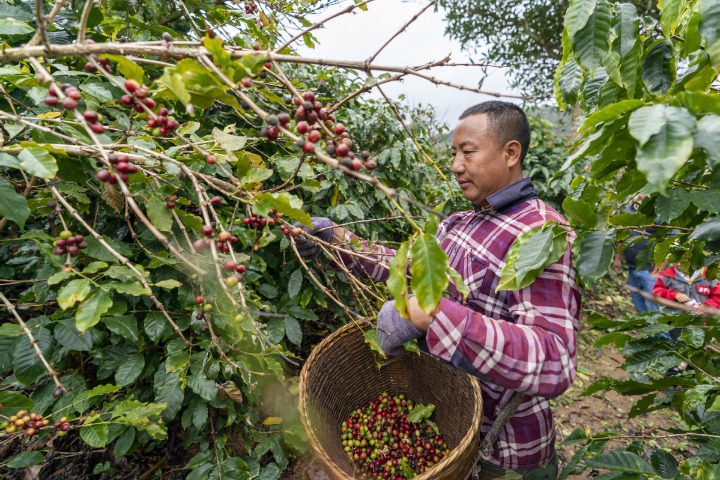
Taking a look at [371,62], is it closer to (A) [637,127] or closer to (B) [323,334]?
(A) [637,127]

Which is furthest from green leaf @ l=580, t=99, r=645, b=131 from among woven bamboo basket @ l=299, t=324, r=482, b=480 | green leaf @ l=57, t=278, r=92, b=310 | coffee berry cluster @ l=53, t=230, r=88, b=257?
coffee berry cluster @ l=53, t=230, r=88, b=257

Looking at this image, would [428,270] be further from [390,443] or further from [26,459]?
[390,443]

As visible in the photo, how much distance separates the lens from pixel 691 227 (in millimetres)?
1188

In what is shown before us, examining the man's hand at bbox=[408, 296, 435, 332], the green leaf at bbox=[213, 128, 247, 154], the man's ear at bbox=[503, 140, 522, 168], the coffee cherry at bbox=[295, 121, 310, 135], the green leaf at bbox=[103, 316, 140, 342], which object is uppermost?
the man's ear at bbox=[503, 140, 522, 168]

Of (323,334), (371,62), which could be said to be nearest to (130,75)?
(371,62)

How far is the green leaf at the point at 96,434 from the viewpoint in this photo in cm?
125

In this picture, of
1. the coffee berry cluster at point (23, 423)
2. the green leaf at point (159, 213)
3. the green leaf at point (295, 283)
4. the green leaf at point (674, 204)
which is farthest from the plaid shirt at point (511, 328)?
the coffee berry cluster at point (23, 423)

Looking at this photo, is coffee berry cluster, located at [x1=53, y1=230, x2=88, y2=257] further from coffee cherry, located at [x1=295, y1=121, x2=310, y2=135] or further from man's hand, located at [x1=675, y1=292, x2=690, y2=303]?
man's hand, located at [x1=675, y1=292, x2=690, y2=303]

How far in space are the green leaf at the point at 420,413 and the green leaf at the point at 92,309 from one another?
5.70 feet

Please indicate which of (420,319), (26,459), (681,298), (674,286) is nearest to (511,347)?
(420,319)

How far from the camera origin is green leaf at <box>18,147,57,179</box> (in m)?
0.86

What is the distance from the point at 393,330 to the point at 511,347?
39 cm

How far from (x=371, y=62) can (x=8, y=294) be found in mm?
2653

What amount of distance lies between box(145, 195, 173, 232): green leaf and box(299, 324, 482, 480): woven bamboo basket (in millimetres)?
888
